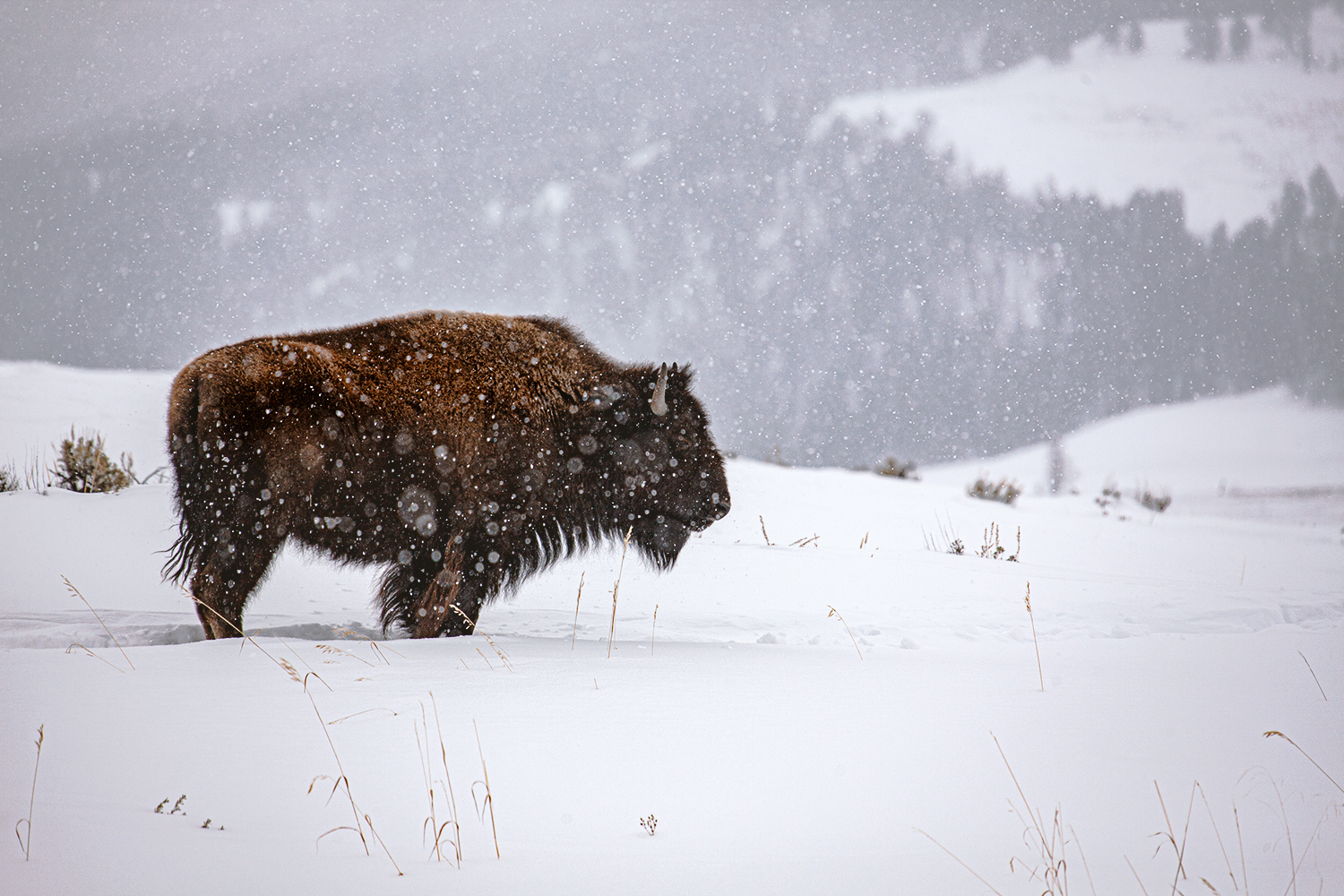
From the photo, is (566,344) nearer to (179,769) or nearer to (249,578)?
(249,578)

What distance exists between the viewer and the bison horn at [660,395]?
13.9 ft

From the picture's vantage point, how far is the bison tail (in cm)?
359

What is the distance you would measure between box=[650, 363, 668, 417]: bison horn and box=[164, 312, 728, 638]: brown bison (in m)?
0.02

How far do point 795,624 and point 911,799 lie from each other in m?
2.51

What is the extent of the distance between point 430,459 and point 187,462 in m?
1.05

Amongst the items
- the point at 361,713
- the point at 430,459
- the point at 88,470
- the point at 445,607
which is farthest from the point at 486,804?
the point at 88,470

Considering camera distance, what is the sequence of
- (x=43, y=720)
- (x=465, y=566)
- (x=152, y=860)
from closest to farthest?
1. (x=152, y=860)
2. (x=43, y=720)
3. (x=465, y=566)

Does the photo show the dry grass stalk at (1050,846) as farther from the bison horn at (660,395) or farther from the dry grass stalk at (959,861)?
the bison horn at (660,395)

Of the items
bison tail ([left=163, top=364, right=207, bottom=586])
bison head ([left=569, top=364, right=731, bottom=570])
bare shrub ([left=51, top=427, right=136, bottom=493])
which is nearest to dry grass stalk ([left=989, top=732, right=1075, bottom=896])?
bison head ([left=569, top=364, right=731, bottom=570])

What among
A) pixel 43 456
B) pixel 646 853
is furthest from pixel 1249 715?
pixel 43 456

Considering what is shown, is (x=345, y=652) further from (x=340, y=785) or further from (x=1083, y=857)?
(x=1083, y=857)

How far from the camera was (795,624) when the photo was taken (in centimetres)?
433

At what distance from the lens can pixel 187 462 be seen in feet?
11.9

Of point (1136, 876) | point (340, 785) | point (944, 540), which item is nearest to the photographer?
point (1136, 876)
